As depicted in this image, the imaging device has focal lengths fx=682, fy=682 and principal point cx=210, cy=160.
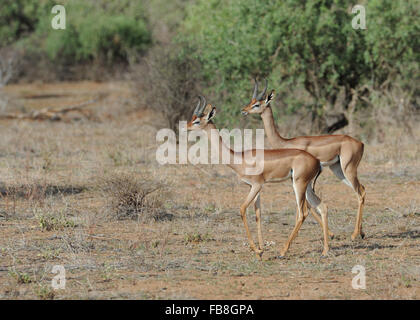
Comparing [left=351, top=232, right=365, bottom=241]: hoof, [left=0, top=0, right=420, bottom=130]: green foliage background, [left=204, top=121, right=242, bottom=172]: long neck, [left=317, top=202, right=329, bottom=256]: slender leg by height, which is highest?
[left=0, top=0, right=420, bottom=130]: green foliage background

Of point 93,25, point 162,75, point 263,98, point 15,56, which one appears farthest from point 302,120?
point 93,25

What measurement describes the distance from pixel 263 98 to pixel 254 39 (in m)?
5.48

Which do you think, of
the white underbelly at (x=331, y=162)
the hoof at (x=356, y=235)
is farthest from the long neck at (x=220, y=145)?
the hoof at (x=356, y=235)

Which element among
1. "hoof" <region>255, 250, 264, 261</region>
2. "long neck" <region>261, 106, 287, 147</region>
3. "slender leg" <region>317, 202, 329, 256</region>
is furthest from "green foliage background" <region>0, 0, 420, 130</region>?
"hoof" <region>255, 250, 264, 261</region>

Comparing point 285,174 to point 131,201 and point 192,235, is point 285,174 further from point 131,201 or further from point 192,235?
Result: point 131,201

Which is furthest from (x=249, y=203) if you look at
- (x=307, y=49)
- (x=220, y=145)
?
(x=307, y=49)

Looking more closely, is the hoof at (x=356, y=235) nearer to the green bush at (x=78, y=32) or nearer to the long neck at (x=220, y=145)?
the long neck at (x=220, y=145)

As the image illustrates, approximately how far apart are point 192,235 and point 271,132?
1751 mm

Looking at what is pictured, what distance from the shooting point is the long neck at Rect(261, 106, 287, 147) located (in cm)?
855

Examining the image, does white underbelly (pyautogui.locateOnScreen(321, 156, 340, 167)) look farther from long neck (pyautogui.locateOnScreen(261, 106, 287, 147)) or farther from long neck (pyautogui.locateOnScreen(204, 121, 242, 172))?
long neck (pyautogui.locateOnScreen(204, 121, 242, 172))

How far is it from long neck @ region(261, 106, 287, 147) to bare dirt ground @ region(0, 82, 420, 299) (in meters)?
1.07

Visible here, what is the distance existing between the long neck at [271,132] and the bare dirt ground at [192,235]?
1.07 m

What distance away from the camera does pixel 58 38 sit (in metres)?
27.5

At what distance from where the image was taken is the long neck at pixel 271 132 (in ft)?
28.0
